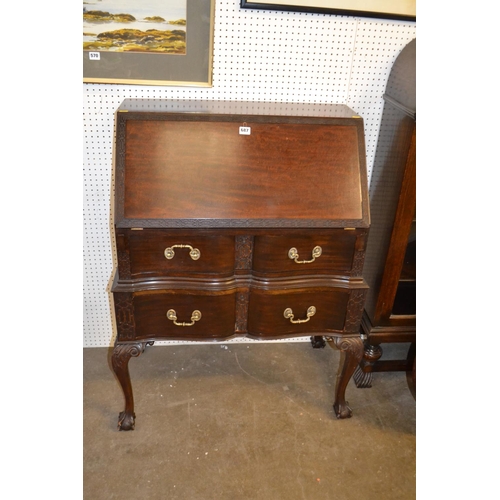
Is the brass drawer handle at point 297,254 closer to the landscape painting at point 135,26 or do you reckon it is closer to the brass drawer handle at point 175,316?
the brass drawer handle at point 175,316

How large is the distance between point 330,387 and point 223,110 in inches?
65.2

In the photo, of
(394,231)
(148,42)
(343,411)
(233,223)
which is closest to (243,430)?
(343,411)

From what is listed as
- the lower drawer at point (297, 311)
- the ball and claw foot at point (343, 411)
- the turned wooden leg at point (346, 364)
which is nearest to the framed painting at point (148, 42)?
the lower drawer at point (297, 311)

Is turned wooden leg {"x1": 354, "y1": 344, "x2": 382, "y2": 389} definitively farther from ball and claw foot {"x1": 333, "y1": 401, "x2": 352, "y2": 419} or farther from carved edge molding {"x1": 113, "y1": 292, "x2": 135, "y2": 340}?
carved edge molding {"x1": 113, "y1": 292, "x2": 135, "y2": 340}

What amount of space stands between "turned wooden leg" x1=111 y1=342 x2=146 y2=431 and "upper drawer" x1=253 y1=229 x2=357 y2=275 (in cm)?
68

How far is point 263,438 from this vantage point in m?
2.38

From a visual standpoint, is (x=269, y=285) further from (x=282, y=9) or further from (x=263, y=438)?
(x=282, y=9)

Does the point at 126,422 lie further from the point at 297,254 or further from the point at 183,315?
the point at 297,254

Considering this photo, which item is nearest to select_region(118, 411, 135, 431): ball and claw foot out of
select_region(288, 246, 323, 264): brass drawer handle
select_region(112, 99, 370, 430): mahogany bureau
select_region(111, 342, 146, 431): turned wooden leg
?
select_region(111, 342, 146, 431): turned wooden leg

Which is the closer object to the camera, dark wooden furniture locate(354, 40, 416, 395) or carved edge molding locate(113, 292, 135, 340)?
carved edge molding locate(113, 292, 135, 340)

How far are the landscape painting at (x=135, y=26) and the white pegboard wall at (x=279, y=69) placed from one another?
17 centimetres

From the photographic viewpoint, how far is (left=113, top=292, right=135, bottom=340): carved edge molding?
2037mm

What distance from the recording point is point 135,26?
2.18 m

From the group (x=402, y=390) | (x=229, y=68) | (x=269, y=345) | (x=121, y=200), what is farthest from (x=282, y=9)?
(x=402, y=390)
